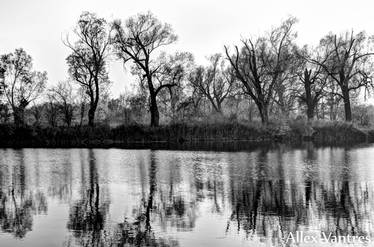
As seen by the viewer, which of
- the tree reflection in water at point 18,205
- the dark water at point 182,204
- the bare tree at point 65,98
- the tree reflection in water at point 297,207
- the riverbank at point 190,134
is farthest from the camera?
the bare tree at point 65,98

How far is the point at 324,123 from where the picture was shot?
55.3 m

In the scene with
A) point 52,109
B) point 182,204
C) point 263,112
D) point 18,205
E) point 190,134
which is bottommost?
point 182,204

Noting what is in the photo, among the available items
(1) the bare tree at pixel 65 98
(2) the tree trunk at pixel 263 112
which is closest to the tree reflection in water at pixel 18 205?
(2) the tree trunk at pixel 263 112

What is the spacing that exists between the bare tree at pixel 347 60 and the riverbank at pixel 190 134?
396 centimetres

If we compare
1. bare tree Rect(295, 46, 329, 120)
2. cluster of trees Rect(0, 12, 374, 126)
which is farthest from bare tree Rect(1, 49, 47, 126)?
bare tree Rect(295, 46, 329, 120)

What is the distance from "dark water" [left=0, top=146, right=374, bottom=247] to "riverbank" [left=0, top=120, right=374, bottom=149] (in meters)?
26.0

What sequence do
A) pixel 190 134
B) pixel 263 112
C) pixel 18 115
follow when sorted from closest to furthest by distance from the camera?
pixel 190 134
pixel 263 112
pixel 18 115

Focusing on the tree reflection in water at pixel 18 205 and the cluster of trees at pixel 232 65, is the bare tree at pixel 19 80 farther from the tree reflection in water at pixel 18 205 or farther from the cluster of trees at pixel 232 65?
the tree reflection in water at pixel 18 205

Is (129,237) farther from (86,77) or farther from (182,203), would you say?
(86,77)

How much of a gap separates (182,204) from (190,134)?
37.2 m

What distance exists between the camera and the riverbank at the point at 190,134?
51.4m

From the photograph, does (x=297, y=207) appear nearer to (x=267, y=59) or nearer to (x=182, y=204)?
(x=182, y=204)

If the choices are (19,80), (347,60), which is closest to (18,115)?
(19,80)

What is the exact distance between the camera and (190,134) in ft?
170
